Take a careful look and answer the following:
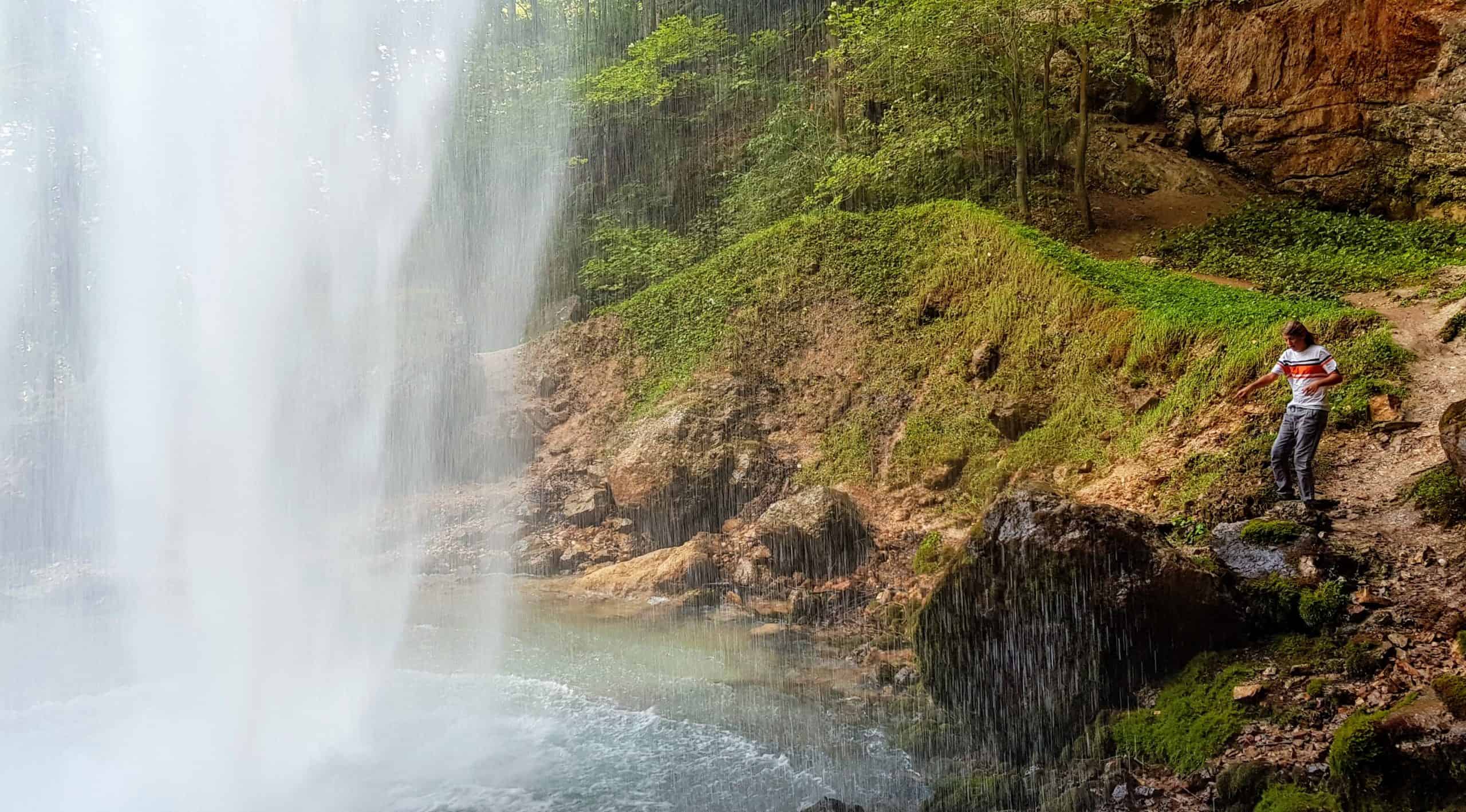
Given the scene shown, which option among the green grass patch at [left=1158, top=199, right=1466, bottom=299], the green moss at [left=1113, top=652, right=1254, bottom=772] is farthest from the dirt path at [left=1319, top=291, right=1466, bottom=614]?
the green grass patch at [left=1158, top=199, right=1466, bottom=299]

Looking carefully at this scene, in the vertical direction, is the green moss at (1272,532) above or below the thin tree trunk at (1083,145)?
below

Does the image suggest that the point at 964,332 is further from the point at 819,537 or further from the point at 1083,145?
the point at 1083,145

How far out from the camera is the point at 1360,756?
Result: 4766mm

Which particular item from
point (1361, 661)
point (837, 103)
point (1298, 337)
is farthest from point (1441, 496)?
point (837, 103)

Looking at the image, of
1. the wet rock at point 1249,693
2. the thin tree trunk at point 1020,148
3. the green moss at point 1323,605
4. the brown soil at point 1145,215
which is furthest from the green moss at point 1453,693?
the thin tree trunk at point 1020,148

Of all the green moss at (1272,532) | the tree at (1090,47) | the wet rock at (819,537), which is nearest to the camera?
the green moss at (1272,532)

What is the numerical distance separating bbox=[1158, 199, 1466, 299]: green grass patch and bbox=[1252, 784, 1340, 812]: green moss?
Answer: 8.92m

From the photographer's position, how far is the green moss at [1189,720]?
5965 mm

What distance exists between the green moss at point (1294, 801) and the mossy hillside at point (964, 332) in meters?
6.14

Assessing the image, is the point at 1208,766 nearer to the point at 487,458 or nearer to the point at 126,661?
the point at 126,661

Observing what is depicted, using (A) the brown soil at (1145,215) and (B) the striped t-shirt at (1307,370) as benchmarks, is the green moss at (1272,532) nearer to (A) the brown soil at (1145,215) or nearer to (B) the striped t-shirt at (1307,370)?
(B) the striped t-shirt at (1307,370)

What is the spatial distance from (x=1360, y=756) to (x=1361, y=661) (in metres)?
1.46

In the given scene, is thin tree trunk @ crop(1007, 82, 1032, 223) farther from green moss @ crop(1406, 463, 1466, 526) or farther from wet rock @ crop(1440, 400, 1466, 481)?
wet rock @ crop(1440, 400, 1466, 481)

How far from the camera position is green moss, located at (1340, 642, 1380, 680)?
5.88 meters
